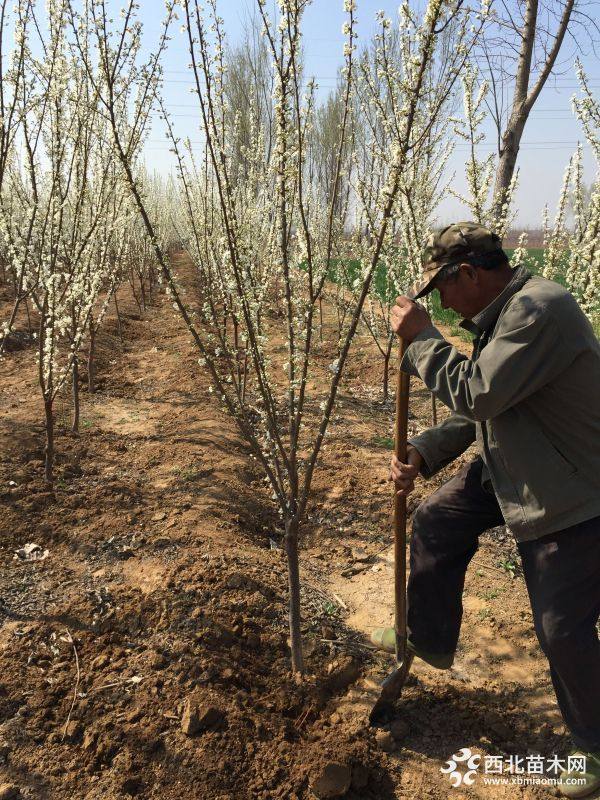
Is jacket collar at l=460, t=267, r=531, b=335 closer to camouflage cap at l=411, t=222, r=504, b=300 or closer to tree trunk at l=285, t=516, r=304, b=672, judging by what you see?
camouflage cap at l=411, t=222, r=504, b=300

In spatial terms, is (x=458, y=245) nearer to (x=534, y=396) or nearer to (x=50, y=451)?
(x=534, y=396)

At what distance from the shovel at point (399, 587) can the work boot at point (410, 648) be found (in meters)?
0.05

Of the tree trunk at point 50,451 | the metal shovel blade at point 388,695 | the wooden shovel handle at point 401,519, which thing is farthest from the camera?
the tree trunk at point 50,451

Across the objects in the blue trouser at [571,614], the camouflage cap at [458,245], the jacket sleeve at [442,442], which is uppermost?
the camouflage cap at [458,245]

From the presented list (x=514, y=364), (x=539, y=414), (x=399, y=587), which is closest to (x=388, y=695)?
(x=399, y=587)

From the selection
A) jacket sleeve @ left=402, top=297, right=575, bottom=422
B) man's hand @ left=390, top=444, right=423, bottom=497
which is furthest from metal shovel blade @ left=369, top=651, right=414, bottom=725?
jacket sleeve @ left=402, top=297, right=575, bottom=422

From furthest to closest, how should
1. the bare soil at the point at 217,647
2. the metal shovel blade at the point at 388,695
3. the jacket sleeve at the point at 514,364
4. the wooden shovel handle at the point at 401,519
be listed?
the metal shovel blade at the point at 388,695, the wooden shovel handle at the point at 401,519, the bare soil at the point at 217,647, the jacket sleeve at the point at 514,364

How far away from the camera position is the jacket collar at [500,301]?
1936 millimetres

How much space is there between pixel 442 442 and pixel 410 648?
36.1 inches

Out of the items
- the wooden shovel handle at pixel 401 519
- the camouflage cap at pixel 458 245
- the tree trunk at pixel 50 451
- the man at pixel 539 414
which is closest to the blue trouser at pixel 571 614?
the man at pixel 539 414

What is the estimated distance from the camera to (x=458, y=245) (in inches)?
76.4

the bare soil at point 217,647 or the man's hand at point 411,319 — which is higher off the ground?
the man's hand at point 411,319

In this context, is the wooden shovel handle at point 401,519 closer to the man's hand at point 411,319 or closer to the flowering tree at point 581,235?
the man's hand at point 411,319

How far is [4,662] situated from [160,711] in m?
0.84
